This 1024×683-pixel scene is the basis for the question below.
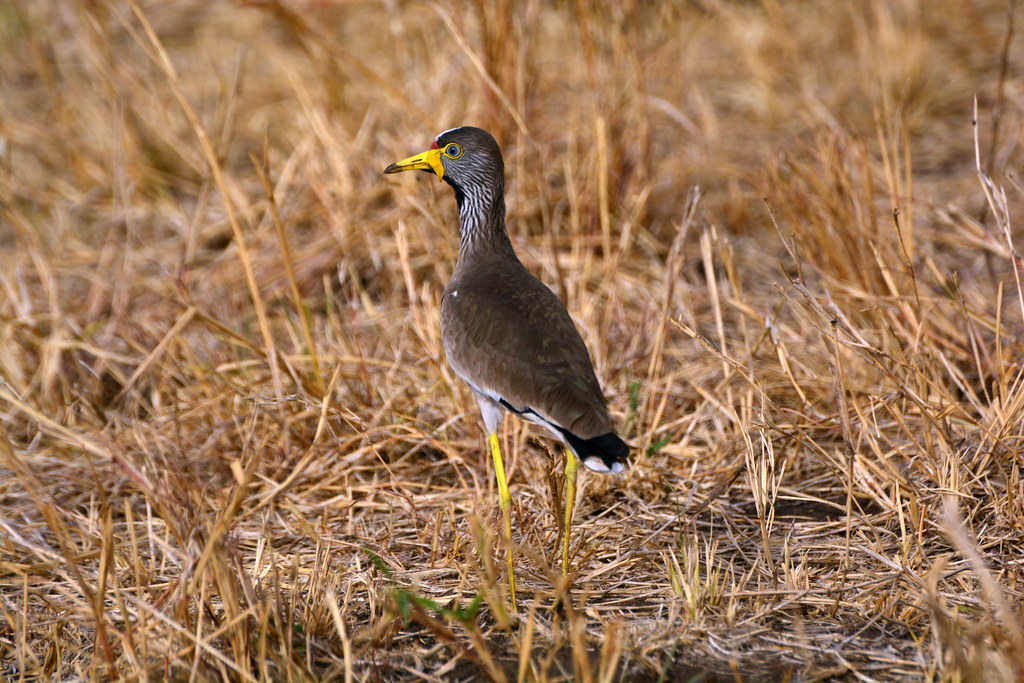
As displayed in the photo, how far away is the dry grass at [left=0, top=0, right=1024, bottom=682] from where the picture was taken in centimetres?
227

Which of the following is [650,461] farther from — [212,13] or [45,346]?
[212,13]

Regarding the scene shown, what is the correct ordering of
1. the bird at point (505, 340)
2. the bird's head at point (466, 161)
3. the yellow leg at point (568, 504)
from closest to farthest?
the bird at point (505, 340), the yellow leg at point (568, 504), the bird's head at point (466, 161)

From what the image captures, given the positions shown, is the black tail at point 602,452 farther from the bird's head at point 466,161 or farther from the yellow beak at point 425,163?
the yellow beak at point 425,163

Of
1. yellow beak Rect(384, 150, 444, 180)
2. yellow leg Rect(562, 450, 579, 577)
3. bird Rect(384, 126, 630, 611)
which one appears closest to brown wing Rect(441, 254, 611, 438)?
bird Rect(384, 126, 630, 611)

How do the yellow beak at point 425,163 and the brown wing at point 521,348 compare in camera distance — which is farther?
the yellow beak at point 425,163

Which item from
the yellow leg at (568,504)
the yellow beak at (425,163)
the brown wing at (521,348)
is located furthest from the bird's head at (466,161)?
the yellow leg at (568,504)

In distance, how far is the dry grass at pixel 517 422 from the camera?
2.27 meters

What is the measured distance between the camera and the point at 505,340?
2.62 metres

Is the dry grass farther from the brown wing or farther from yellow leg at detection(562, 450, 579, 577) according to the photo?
the brown wing

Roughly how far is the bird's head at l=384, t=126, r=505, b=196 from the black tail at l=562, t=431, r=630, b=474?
1087 mm

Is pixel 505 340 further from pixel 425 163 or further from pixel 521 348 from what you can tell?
pixel 425 163

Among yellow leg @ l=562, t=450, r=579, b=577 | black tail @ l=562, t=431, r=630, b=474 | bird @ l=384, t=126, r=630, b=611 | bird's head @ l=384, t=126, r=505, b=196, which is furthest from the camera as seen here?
bird's head @ l=384, t=126, r=505, b=196

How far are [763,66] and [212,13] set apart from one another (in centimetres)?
418

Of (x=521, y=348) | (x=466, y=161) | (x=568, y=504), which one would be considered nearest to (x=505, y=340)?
(x=521, y=348)
